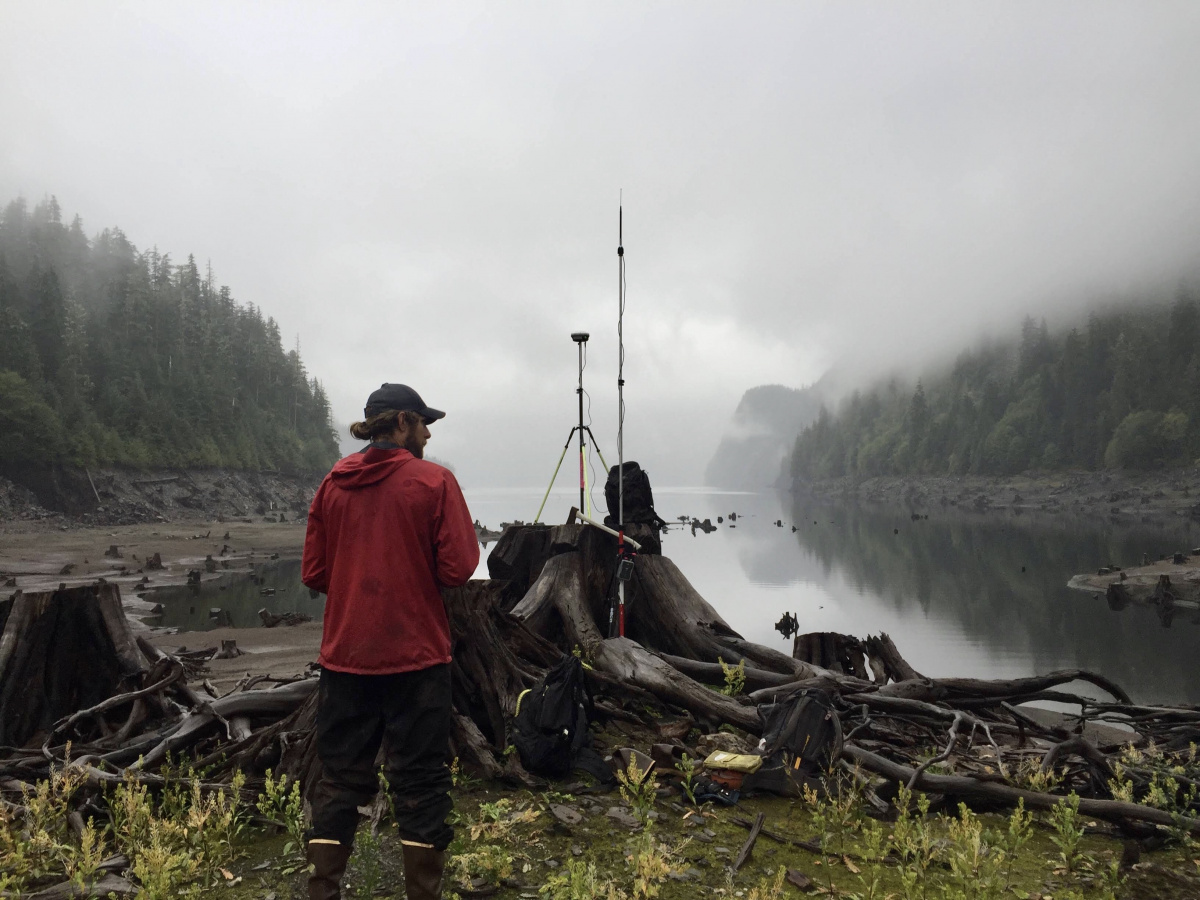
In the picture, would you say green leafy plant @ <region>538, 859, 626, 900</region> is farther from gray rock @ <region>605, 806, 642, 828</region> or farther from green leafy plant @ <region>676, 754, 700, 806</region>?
green leafy plant @ <region>676, 754, 700, 806</region>

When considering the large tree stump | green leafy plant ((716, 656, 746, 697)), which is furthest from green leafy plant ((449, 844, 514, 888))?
the large tree stump

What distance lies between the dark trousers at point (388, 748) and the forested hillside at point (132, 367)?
309ft

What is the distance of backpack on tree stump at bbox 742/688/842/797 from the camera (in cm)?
584

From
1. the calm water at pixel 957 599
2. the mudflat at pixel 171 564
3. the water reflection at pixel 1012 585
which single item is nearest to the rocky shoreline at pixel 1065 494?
Result: the water reflection at pixel 1012 585

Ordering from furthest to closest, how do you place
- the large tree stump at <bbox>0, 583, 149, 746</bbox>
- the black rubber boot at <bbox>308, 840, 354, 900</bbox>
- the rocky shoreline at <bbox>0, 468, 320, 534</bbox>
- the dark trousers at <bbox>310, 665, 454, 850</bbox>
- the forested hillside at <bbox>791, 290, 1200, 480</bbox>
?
1. the forested hillside at <bbox>791, 290, 1200, 480</bbox>
2. the rocky shoreline at <bbox>0, 468, 320, 534</bbox>
3. the large tree stump at <bbox>0, 583, 149, 746</bbox>
4. the dark trousers at <bbox>310, 665, 454, 850</bbox>
5. the black rubber boot at <bbox>308, 840, 354, 900</bbox>

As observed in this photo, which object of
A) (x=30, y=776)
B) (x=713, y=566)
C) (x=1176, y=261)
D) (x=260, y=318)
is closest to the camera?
(x=30, y=776)

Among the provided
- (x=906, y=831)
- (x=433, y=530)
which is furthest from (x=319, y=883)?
(x=906, y=831)

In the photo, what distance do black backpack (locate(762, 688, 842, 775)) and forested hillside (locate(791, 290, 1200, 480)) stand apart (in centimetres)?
13671

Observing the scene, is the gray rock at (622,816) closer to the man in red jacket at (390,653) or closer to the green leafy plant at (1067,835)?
the man in red jacket at (390,653)

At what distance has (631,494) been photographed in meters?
10.5

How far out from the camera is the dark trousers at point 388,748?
3965 millimetres

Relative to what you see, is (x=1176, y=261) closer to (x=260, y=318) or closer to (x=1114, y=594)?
(x=1114, y=594)

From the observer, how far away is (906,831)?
462 centimetres

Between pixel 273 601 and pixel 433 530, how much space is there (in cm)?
→ 3151
